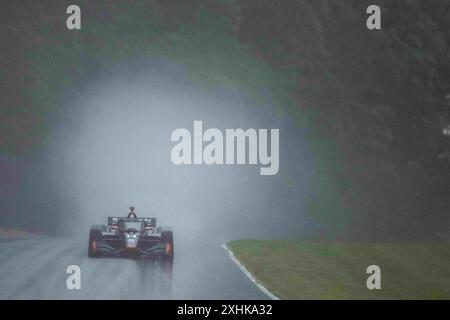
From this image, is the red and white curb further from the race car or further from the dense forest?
the dense forest

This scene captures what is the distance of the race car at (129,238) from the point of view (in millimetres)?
18516

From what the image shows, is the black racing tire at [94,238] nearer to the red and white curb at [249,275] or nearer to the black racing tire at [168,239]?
the black racing tire at [168,239]

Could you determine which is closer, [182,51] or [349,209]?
[349,209]

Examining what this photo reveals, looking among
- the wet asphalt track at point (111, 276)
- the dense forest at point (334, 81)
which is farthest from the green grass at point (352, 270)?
the dense forest at point (334, 81)

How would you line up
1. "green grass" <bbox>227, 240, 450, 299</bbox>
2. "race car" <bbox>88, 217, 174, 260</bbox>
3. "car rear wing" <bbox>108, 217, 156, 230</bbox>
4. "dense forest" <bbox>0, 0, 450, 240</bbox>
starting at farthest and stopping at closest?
1. "dense forest" <bbox>0, 0, 450, 240</bbox>
2. "race car" <bbox>88, 217, 174, 260</bbox>
3. "car rear wing" <bbox>108, 217, 156, 230</bbox>
4. "green grass" <bbox>227, 240, 450, 299</bbox>

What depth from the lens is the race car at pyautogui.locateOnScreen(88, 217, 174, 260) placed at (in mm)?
18516

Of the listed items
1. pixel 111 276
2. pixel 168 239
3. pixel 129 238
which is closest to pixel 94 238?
pixel 129 238

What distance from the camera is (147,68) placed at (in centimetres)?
2016

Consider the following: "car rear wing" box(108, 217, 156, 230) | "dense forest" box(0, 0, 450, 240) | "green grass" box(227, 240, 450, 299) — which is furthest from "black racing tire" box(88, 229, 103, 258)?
"green grass" box(227, 240, 450, 299)

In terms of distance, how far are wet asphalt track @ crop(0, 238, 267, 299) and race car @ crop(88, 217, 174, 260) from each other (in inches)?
9.8

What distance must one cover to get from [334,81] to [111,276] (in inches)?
260

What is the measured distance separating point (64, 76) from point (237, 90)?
399 centimetres
